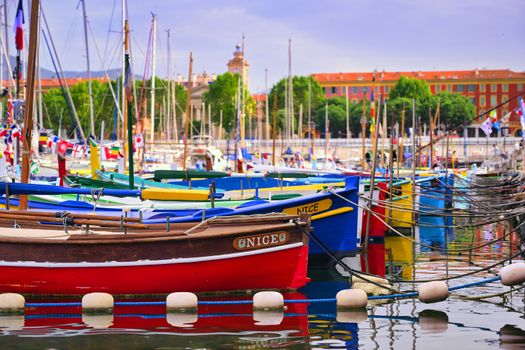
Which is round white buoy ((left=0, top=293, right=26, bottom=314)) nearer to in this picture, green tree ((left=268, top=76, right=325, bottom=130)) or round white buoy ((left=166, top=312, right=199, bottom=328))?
round white buoy ((left=166, top=312, right=199, bottom=328))

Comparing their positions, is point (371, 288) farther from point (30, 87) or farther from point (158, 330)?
point (30, 87)

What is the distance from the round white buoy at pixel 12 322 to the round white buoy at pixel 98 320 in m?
Result: 0.97

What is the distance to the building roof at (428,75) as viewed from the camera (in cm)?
18234

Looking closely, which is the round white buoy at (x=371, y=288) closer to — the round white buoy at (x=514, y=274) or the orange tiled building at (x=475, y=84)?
the round white buoy at (x=514, y=274)

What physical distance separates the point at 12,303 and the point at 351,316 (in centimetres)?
551

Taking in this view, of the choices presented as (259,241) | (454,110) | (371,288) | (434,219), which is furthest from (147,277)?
(454,110)

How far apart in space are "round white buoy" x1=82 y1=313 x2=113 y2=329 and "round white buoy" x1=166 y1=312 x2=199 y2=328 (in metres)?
0.92

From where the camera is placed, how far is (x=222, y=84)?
14000 centimetres

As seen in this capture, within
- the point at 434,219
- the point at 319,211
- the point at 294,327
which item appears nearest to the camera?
the point at 294,327

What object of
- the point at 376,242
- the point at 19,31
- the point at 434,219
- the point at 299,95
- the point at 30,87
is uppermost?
the point at 299,95

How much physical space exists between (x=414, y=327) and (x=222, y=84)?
12588 cm

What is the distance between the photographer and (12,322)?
15.7 m

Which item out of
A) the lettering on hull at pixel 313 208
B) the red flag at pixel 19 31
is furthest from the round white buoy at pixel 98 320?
the red flag at pixel 19 31

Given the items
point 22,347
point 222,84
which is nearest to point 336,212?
point 22,347
